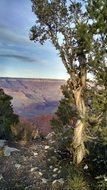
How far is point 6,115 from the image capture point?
35125 mm

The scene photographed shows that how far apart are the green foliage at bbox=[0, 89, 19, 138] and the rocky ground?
645 cm

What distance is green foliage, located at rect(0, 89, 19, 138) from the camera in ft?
104

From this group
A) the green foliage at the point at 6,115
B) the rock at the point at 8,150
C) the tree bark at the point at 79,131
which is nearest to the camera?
the tree bark at the point at 79,131

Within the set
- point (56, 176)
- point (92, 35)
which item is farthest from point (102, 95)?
point (56, 176)

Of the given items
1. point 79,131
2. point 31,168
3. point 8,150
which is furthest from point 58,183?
point 8,150

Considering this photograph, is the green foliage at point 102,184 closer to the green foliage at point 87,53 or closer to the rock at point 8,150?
the green foliage at point 87,53

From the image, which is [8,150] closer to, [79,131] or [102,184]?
[79,131]

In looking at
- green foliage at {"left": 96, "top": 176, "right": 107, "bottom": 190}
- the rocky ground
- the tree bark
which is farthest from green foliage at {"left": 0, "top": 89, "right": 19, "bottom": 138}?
green foliage at {"left": 96, "top": 176, "right": 107, "bottom": 190}

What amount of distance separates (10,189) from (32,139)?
29.5 ft

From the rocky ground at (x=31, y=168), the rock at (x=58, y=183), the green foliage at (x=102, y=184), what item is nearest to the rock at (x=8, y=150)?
the rocky ground at (x=31, y=168)

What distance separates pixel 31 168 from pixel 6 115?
1407 centimetres

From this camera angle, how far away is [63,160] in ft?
71.0

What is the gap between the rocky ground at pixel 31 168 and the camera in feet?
63.7

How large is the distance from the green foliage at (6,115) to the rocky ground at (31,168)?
645 cm
